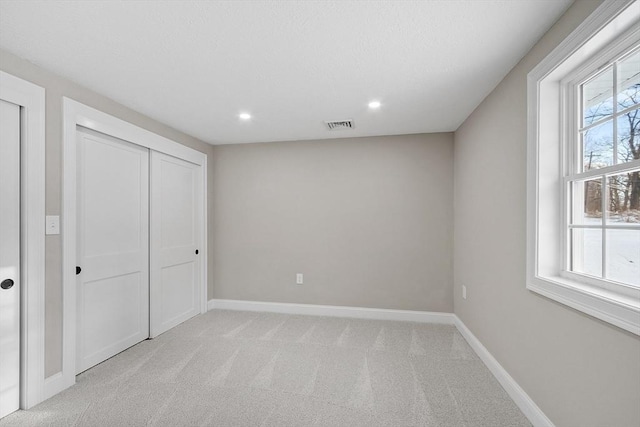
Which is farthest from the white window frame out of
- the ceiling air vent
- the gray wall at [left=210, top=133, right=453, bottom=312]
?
the gray wall at [left=210, top=133, right=453, bottom=312]

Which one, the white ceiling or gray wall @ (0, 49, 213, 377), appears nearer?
the white ceiling

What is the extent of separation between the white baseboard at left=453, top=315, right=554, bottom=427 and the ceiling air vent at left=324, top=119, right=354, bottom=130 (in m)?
2.45

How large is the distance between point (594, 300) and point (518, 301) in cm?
76

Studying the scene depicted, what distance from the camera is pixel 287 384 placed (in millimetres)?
2328

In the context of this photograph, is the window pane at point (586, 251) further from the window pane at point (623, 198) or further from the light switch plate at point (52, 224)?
the light switch plate at point (52, 224)

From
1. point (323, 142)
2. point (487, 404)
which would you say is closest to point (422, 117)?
point (323, 142)

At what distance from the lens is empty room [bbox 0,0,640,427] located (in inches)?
59.9

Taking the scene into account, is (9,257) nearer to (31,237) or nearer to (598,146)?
(31,237)

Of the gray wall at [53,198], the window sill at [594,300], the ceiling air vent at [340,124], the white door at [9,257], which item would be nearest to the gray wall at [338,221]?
the ceiling air vent at [340,124]

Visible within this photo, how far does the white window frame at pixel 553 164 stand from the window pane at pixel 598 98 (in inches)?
2.2

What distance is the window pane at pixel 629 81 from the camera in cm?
133

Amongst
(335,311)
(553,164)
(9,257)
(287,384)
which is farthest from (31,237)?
(553,164)

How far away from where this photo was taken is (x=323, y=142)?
159 inches

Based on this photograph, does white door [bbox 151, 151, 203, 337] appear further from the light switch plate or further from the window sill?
the window sill
